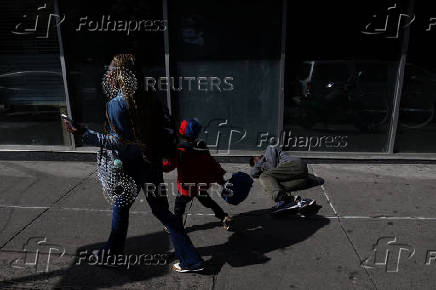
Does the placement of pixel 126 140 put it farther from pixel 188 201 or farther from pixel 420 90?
pixel 420 90

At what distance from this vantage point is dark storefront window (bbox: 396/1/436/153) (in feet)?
17.9

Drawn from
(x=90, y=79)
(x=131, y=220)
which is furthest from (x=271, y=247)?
(x=90, y=79)

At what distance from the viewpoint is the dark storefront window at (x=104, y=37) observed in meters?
5.66

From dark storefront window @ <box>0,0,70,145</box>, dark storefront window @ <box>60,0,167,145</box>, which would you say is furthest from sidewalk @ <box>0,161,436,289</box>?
dark storefront window @ <box>60,0,167,145</box>

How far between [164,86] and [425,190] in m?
4.13

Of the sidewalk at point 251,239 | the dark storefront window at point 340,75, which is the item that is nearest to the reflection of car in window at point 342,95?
the dark storefront window at point 340,75

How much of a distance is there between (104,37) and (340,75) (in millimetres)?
3795

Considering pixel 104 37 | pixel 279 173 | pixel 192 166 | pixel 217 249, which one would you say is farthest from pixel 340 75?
pixel 104 37

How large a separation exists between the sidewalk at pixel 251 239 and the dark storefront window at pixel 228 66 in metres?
1.29

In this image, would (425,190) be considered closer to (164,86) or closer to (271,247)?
(271,247)

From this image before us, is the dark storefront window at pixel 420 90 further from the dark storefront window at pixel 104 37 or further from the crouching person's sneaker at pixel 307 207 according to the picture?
the dark storefront window at pixel 104 37

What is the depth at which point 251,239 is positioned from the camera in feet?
12.4

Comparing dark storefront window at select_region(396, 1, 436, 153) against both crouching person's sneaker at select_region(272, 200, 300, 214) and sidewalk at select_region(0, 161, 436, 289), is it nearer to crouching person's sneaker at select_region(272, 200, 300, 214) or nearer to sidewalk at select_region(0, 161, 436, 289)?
sidewalk at select_region(0, 161, 436, 289)

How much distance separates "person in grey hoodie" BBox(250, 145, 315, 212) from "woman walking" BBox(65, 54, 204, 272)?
5.67ft
